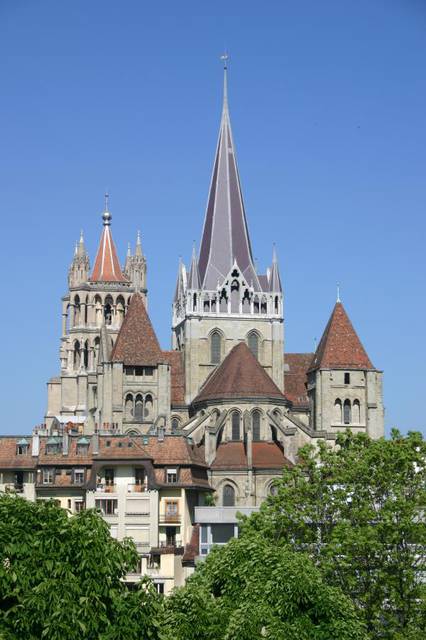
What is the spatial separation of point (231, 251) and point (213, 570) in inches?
3140

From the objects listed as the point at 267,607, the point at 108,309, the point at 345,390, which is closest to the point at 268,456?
the point at 345,390

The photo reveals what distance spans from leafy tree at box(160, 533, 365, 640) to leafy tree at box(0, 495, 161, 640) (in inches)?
236

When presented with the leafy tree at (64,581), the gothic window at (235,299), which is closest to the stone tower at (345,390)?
the gothic window at (235,299)

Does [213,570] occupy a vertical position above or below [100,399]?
below

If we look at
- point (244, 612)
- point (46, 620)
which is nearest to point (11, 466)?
point (244, 612)

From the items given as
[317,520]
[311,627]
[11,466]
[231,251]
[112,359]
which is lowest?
[311,627]

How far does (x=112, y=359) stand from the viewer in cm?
12125

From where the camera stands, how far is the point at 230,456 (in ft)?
375

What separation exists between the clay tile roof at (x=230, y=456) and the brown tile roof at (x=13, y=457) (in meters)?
16.1

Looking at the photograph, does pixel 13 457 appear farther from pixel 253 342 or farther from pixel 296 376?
pixel 296 376

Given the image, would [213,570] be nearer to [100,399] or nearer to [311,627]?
[311,627]

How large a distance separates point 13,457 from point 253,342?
1291 inches

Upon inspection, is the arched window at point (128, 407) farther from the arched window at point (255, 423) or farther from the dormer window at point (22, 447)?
Answer: the dormer window at point (22, 447)

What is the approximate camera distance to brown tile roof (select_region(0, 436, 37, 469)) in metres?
101
